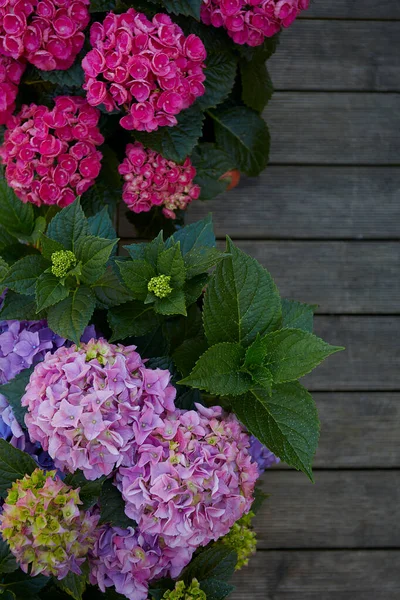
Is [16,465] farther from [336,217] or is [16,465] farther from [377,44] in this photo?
[377,44]

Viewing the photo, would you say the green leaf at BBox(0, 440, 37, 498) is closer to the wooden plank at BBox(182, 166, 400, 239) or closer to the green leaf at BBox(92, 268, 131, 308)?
the green leaf at BBox(92, 268, 131, 308)

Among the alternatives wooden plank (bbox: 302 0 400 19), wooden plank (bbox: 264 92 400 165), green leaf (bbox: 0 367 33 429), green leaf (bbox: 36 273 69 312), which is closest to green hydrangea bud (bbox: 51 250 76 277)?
green leaf (bbox: 36 273 69 312)

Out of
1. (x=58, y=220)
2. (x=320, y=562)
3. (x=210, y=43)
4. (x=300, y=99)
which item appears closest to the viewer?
(x=58, y=220)

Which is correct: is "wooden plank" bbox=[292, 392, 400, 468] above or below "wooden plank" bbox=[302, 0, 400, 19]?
below

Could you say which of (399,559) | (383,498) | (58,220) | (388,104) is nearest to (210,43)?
(58,220)

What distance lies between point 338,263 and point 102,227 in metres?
0.80

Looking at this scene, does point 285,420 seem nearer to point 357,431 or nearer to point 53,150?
point 53,150

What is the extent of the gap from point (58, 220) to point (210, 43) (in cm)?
47

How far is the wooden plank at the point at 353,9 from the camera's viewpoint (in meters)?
1.46

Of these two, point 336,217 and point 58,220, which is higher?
point 58,220

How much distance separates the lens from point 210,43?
101 centimetres

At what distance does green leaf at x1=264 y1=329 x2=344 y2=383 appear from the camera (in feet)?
2.10

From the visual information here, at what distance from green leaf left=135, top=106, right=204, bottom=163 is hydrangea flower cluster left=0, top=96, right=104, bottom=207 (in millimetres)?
77

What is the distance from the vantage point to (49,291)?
661 millimetres
